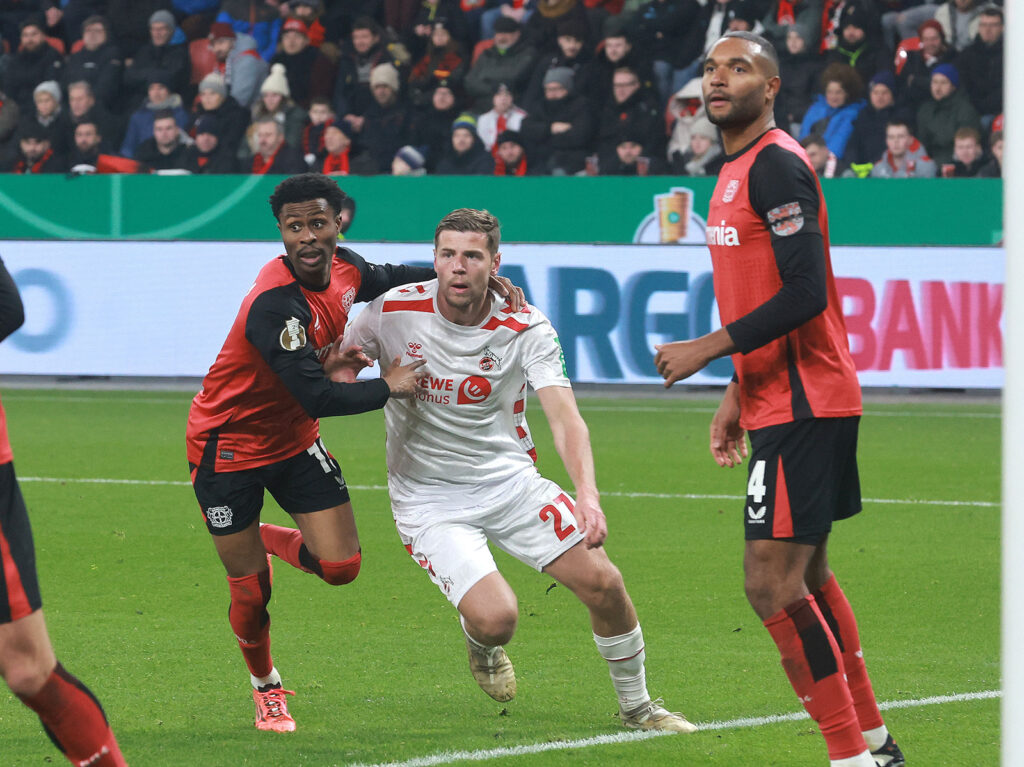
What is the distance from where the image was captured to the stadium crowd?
1527 cm

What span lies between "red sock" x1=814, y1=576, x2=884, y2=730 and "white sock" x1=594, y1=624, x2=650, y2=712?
26.3 inches

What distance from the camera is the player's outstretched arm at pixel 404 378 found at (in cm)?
489

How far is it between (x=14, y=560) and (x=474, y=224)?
199 centimetres

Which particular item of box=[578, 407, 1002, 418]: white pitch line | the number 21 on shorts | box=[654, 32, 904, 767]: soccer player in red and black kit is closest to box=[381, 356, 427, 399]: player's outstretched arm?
the number 21 on shorts

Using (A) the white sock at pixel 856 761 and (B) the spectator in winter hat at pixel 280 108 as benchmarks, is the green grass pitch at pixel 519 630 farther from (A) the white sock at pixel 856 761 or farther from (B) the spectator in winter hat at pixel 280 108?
(B) the spectator in winter hat at pixel 280 108

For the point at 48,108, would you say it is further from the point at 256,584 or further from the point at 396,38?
the point at 256,584

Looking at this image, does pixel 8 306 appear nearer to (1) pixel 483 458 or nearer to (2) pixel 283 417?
(2) pixel 283 417

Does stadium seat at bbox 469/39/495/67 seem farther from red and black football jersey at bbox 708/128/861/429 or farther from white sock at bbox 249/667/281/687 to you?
red and black football jersey at bbox 708/128/861/429

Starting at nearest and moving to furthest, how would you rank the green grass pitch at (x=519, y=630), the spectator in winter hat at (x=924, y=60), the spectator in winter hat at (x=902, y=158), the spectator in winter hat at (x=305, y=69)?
1. the green grass pitch at (x=519, y=630)
2. the spectator in winter hat at (x=902, y=158)
3. the spectator in winter hat at (x=924, y=60)
4. the spectator in winter hat at (x=305, y=69)

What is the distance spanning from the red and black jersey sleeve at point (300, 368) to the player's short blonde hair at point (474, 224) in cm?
54

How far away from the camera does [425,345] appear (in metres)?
5.08

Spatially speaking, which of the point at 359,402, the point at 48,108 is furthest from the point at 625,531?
the point at 48,108

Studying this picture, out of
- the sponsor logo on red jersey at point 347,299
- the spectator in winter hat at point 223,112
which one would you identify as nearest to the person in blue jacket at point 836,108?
the spectator in winter hat at point 223,112

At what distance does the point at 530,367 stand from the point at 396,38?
43.7 ft
